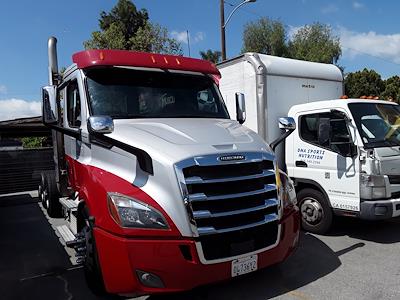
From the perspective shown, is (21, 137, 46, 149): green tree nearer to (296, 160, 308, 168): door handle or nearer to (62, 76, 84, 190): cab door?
(62, 76, 84, 190): cab door

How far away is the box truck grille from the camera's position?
368 cm

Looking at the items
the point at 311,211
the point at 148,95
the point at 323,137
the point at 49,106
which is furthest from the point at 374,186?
the point at 49,106

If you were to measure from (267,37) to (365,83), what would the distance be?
11.7 meters

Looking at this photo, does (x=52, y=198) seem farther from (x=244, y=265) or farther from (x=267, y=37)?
(x=267, y=37)

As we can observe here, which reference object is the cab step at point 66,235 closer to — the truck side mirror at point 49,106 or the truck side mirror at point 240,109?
the truck side mirror at point 49,106

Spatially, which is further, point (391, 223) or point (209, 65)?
point (391, 223)

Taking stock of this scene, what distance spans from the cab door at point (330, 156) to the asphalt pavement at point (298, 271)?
0.70m

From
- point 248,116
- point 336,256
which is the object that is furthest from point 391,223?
point 248,116

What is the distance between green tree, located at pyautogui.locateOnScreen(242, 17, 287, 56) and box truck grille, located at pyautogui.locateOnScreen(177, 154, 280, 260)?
36772 mm

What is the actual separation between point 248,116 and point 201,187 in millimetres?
4016

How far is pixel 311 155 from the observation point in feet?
22.4

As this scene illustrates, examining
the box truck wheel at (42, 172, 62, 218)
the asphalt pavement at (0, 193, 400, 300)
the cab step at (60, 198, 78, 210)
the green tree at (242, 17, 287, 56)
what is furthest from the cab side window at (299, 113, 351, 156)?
the green tree at (242, 17, 287, 56)

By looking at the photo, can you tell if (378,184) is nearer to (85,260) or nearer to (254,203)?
(254,203)

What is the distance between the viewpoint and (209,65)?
5777 mm
